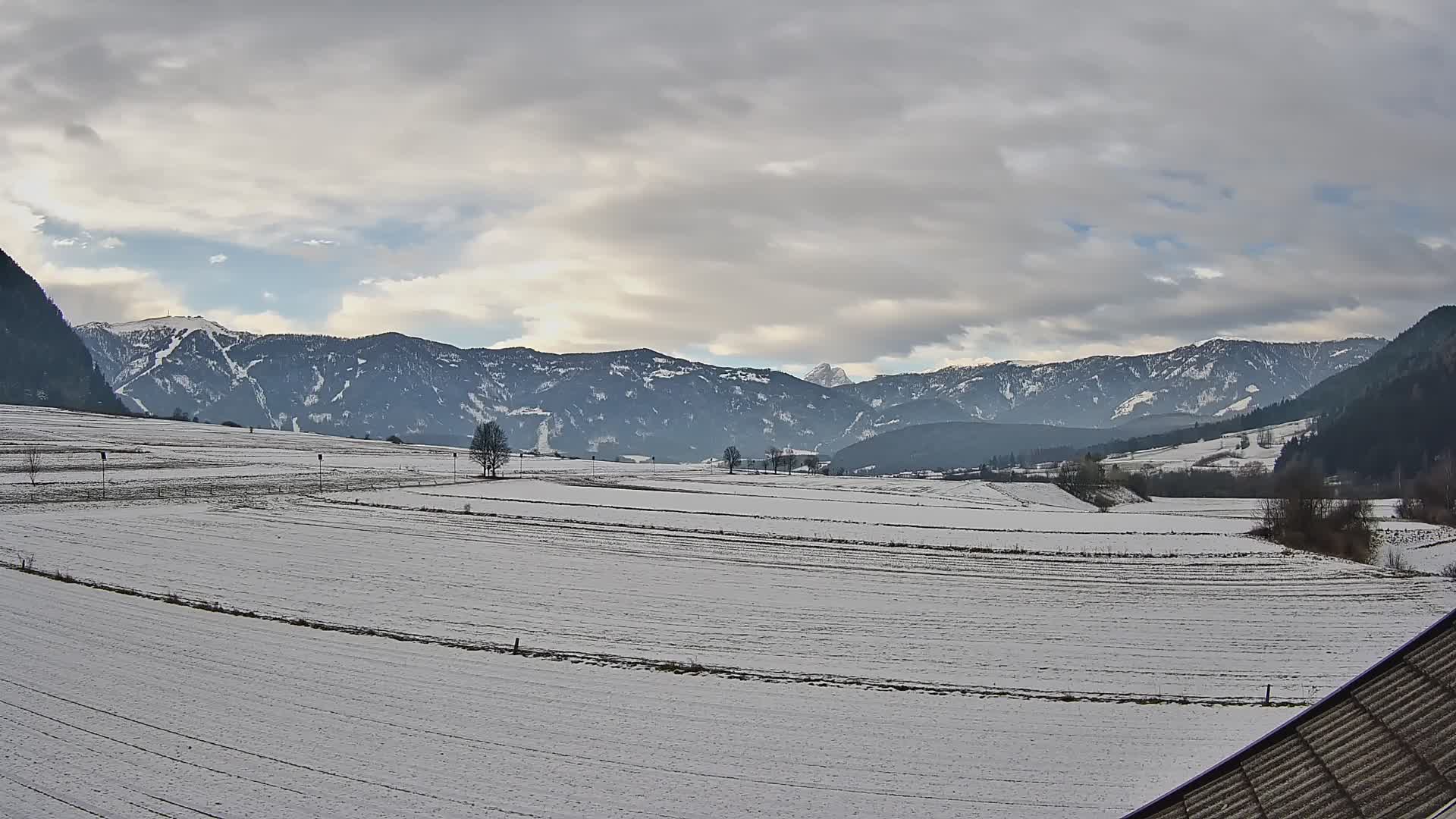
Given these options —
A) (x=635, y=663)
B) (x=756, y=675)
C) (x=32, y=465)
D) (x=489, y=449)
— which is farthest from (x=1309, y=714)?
(x=489, y=449)

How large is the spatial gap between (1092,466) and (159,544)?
142 meters

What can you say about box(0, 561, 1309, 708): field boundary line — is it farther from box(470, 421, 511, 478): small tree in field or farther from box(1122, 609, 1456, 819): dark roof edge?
box(470, 421, 511, 478): small tree in field

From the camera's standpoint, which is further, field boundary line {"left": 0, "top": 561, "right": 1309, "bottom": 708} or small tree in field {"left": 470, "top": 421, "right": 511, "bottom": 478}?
small tree in field {"left": 470, "top": 421, "right": 511, "bottom": 478}

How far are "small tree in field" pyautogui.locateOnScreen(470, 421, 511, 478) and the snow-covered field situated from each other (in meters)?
58.4

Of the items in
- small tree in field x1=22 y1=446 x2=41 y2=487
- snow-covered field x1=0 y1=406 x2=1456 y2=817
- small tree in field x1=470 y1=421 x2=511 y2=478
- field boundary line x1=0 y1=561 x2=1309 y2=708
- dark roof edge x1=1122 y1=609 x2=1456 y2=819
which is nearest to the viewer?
dark roof edge x1=1122 y1=609 x2=1456 y2=819

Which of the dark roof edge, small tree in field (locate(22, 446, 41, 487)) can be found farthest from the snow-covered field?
small tree in field (locate(22, 446, 41, 487))

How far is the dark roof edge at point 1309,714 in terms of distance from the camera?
380 inches

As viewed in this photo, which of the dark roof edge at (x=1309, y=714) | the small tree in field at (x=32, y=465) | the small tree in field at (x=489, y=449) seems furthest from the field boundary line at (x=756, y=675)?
the small tree in field at (x=489, y=449)

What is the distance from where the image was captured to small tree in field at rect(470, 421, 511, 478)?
Answer: 126688 millimetres

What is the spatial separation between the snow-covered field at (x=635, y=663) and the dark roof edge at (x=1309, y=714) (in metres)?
6.88

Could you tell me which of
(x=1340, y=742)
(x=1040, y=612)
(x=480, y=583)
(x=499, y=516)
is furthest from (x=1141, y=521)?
(x=1340, y=742)

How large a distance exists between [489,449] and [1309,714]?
4983 inches

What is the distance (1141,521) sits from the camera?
290ft

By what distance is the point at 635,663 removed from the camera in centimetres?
2836
